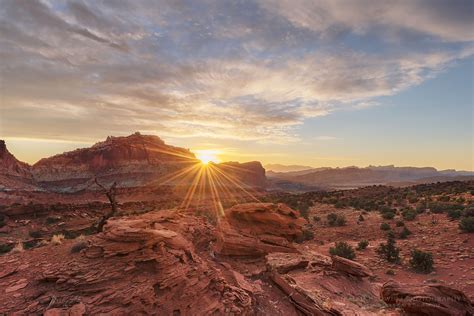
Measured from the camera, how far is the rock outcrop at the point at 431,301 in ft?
28.3

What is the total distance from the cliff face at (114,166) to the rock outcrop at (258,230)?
67.3 m

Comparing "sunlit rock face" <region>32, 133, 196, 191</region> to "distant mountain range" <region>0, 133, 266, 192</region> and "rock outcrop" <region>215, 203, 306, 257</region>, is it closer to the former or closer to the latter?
"distant mountain range" <region>0, 133, 266, 192</region>

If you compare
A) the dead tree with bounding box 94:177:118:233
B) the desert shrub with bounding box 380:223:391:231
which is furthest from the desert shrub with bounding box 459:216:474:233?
the dead tree with bounding box 94:177:118:233

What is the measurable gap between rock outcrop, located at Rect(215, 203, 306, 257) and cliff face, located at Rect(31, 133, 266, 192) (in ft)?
221

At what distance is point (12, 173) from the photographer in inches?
2736

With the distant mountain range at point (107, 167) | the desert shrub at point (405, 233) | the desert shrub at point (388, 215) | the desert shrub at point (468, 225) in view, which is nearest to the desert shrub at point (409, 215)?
the desert shrub at point (388, 215)

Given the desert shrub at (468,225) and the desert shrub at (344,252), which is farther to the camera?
the desert shrub at (468,225)

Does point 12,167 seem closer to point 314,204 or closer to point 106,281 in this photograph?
point 314,204

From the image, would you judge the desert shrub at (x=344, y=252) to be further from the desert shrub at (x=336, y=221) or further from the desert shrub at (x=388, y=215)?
the desert shrub at (x=388, y=215)

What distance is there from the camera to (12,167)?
7156cm

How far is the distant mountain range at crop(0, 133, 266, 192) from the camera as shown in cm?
7206

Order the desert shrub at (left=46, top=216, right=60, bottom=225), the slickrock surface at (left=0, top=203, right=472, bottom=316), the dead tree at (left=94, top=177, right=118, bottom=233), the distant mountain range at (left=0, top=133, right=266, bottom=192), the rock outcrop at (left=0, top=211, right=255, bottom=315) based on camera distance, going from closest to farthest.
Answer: the rock outcrop at (left=0, top=211, right=255, bottom=315)
the slickrock surface at (left=0, top=203, right=472, bottom=316)
the dead tree at (left=94, top=177, right=118, bottom=233)
the desert shrub at (left=46, top=216, right=60, bottom=225)
the distant mountain range at (left=0, top=133, right=266, bottom=192)

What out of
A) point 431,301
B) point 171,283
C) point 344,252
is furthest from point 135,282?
point 344,252

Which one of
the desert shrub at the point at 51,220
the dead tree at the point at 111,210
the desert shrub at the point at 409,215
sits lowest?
the desert shrub at the point at 51,220
